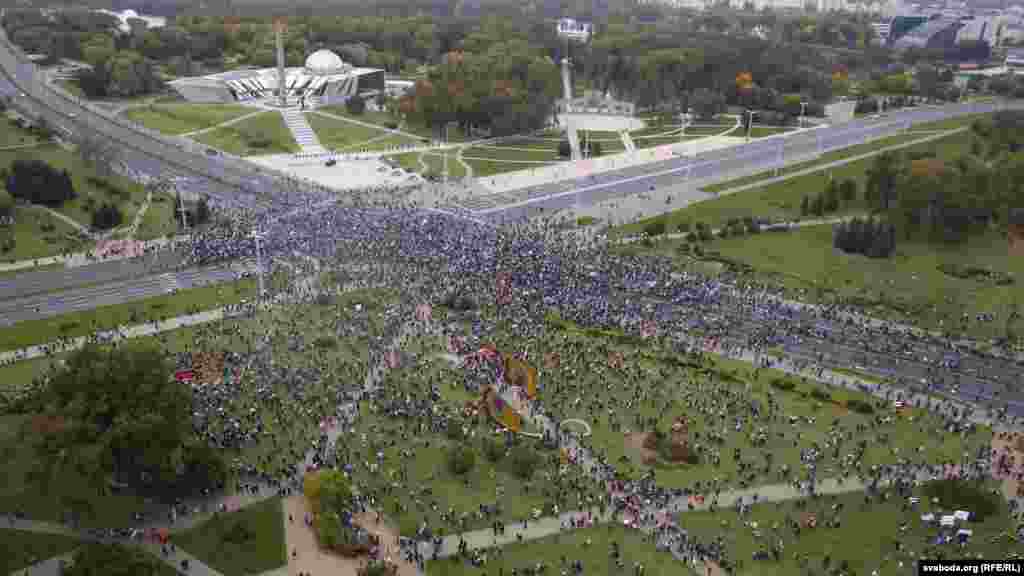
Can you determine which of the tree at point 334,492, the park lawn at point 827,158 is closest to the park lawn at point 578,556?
the tree at point 334,492

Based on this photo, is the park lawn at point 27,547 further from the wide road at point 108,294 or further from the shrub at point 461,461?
the wide road at point 108,294

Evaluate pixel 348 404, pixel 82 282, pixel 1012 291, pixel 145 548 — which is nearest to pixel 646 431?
pixel 348 404

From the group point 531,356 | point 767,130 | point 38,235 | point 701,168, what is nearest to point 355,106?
point 701,168

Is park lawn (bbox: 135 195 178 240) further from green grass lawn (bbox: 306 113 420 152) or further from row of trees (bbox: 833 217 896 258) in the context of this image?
row of trees (bbox: 833 217 896 258)

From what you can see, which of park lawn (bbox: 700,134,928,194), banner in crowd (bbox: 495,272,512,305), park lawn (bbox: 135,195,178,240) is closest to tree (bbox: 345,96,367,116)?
park lawn (bbox: 135,195,178,240)

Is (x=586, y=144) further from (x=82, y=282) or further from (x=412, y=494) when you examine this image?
(x=412, y=494)

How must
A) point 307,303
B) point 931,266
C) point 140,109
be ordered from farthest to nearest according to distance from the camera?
point 140,109 → point 931,266 → point 307,303

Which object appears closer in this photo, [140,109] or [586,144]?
[586,144]
